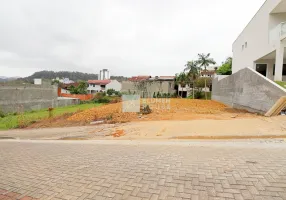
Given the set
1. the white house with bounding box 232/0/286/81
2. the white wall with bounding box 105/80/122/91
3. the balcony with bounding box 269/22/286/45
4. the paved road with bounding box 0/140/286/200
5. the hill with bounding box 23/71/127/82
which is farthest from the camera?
the hill with bounding box 23/71/127/82

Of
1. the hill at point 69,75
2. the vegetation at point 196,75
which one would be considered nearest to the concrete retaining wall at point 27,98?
the vegetation at point 196,75

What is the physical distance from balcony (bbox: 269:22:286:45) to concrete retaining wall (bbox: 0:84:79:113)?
94.8 feet

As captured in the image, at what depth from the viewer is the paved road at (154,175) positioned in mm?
2963

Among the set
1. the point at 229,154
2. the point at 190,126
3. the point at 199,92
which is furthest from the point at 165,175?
the point at 199,92

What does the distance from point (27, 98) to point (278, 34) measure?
29920 millimetres

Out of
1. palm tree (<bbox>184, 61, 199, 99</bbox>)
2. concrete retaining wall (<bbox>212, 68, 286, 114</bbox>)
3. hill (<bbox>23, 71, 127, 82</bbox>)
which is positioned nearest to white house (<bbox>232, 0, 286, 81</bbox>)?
concrete retaining wall (<bbox>212, 68, 286, 114</bbox>)

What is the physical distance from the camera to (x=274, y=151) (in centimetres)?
491

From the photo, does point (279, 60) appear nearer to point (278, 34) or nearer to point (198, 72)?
point (278, 34)

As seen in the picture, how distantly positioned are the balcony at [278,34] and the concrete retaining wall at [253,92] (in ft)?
9.91

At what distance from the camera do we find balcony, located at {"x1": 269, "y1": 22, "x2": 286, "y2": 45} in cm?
1367

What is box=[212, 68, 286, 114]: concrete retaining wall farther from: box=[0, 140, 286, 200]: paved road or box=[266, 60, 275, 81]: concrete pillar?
box=[0, 140, 286, 200]: paved road

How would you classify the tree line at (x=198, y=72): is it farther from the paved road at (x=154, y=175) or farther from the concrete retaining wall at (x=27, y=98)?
the paved road at (x=154, y=175)

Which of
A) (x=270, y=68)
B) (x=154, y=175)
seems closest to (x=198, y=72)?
(x=270, y=68)

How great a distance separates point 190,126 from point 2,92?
25297 mm
